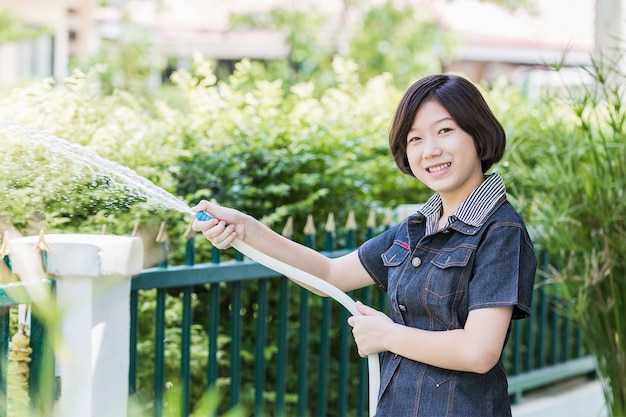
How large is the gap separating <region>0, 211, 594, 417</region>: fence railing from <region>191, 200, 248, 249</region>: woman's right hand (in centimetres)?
66

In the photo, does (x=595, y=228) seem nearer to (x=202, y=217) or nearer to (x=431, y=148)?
(x=431, y=148)

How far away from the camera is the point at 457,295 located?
2.17 metres

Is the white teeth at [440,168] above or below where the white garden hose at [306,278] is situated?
above

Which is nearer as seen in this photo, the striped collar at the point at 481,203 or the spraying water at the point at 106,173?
the striped collar at the point at 481,203

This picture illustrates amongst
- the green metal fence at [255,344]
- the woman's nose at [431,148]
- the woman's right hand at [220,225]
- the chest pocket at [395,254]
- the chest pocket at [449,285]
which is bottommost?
the green metal fence at [255,344]

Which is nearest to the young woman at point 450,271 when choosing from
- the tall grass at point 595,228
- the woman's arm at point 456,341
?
the woman's arm at point 456,341

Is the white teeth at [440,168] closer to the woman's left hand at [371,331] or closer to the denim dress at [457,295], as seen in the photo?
the denim dress at [457,295]

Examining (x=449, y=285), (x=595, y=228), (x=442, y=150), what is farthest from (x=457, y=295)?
(x=595, y=228)

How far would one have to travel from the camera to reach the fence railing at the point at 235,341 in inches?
126

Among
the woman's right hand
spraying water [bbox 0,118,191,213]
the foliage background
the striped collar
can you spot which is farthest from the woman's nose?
the foliage background

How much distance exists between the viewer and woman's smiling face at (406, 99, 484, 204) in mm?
2234

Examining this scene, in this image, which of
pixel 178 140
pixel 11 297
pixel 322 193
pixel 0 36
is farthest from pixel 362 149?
pixel 0 36

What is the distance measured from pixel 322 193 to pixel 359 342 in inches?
68.9

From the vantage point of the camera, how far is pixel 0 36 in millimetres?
9094
